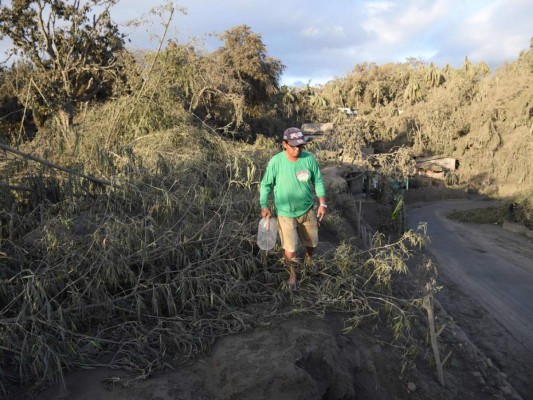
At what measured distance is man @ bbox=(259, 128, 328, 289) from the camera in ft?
15.4

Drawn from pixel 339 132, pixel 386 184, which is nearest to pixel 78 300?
pixel 339 132

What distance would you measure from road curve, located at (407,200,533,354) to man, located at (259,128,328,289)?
4.01 meters

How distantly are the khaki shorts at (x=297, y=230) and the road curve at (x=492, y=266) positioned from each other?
151 inches

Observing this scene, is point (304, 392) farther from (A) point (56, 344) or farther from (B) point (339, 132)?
(B) point (339, 132)

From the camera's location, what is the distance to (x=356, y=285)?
4.97m

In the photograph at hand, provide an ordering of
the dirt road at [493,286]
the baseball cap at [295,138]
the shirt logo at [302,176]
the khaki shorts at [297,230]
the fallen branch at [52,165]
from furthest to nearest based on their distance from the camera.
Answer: the dirt road at [493,286] → the fallen branch at [52,165] → the khaki shorts at [297,230] → the shirt logo at [302,176] → the baseball cap at [295,138]

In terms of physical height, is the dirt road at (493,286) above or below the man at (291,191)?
below

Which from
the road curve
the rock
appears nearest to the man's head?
the rock

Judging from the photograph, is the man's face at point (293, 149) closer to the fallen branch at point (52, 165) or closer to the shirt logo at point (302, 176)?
the shirt logo at point (302, 176)

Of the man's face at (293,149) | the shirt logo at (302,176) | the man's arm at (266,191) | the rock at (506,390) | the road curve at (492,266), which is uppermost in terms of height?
the man's face at (293,149)

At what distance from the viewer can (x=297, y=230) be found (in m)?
4.96

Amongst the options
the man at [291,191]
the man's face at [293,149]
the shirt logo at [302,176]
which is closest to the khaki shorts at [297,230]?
the man at [291,191]

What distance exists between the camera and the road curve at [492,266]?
25.7ft

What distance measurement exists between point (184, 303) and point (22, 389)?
1.42 metres
